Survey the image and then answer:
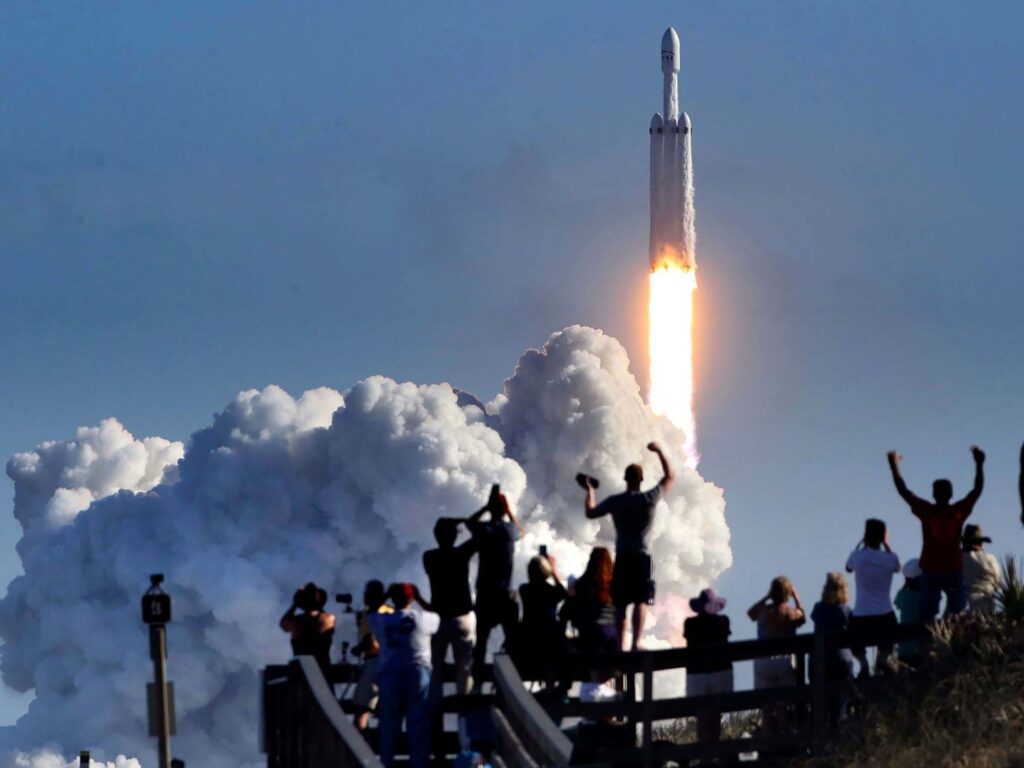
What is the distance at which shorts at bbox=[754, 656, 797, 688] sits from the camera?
28234 millimetres

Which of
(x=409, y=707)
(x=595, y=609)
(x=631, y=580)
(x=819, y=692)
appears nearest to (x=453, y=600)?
(x=409, y=707)

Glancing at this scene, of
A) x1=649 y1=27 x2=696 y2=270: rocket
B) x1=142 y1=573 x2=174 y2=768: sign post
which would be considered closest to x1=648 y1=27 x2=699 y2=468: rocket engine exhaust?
x1=649 y1=27 x2=696 y2=270: rocket

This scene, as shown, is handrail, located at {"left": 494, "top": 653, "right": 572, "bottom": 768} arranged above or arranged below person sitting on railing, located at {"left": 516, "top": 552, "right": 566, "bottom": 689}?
below

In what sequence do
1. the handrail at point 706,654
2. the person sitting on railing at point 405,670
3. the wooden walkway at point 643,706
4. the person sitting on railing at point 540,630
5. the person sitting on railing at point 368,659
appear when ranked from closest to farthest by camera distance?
the wooden walkway at point 643,706, the person sitting on railing at point 405,670, the handrail at point 706,654, the person sitting on railing at point 540,630, the person sitting on railing at point 368,659

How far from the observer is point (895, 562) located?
27.9 meters

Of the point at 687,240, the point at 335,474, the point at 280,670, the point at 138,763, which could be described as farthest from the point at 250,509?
the point at 280,670

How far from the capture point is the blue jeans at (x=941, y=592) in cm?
2831

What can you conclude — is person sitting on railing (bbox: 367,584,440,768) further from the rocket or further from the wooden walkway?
the rocket

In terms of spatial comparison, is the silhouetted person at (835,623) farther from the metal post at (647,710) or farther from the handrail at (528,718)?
the handrail at (528,718)

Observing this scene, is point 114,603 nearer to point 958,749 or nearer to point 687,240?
point 687,240

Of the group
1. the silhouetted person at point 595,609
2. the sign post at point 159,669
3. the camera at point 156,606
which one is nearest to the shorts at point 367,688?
the silhouetted person at point 595,609

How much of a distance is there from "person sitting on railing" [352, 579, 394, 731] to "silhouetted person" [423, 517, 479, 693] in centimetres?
56

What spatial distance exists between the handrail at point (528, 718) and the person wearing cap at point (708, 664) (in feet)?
7.89

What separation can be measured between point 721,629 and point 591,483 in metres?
2.09
